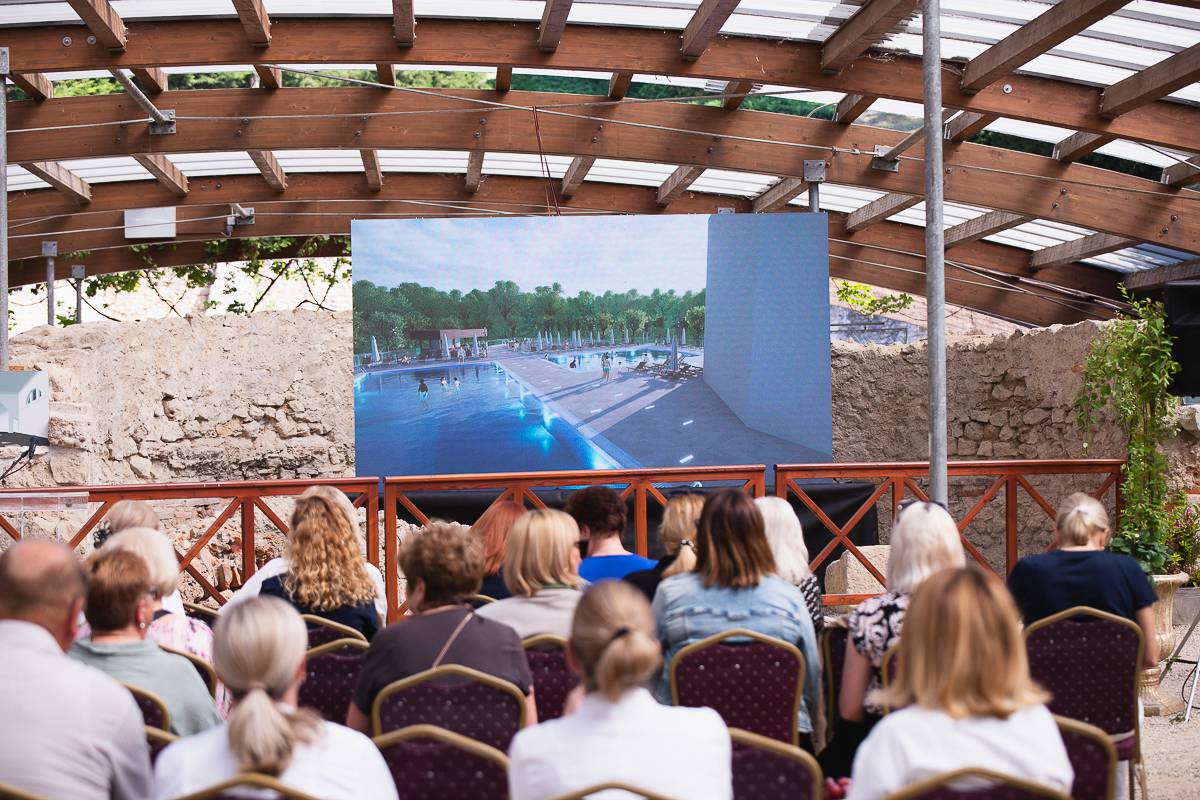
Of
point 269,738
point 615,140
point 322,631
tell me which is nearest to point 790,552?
point 322,631

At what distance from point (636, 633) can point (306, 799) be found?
0.62 meters

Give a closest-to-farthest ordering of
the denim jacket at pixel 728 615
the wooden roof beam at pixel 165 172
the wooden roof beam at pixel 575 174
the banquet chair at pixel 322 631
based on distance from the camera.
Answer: the denim jacket at pixel 728 615
the banquet chair at pixel 322 631
the wooden roof beam at pixel 165 172
the wooden roof beam at pixel 575 174

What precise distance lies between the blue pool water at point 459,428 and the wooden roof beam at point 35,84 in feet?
9.12

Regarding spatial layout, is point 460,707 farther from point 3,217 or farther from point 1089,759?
point 3,217

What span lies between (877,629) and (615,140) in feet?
18.9

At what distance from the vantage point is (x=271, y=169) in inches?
362

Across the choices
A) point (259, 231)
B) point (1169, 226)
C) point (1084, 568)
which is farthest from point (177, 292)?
point (1084, 568)

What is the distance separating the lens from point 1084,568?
345cm

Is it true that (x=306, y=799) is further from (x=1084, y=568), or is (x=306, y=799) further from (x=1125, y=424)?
(x=1125, y=424)

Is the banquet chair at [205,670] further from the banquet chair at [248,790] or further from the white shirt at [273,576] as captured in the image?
the banquet chair at [248,790]

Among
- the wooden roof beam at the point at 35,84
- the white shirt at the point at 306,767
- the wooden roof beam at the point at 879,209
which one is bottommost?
the white shirt at the point at 306,767

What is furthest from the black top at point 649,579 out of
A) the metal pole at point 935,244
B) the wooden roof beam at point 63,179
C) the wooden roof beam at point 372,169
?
the wooden roof beam at point 63,179

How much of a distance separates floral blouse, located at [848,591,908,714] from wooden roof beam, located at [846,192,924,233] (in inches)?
253

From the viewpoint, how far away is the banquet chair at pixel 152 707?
2.41 m
